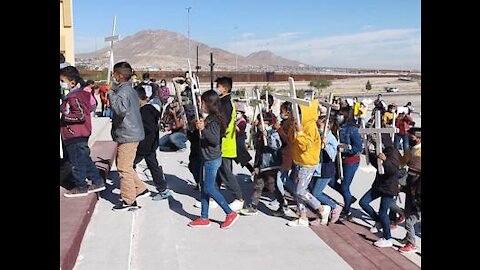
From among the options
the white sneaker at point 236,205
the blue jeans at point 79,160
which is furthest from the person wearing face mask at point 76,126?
the white sneaker at point 236,205

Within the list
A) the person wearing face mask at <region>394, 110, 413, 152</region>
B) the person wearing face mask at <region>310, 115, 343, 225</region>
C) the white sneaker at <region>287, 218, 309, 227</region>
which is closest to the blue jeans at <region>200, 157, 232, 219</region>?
the white sneaker at <region>287, 218, 309, 227</region>

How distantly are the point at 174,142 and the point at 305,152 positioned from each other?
230 inches

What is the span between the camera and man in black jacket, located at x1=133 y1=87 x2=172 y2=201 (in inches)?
262

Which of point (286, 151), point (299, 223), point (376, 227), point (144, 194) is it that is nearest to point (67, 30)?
point (144, 194)

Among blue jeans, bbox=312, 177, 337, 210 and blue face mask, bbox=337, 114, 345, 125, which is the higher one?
blue face mask, bbox=337, 114, 345, 125

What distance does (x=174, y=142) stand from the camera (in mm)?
11328

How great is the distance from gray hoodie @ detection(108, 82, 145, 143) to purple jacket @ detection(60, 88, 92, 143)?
30cm

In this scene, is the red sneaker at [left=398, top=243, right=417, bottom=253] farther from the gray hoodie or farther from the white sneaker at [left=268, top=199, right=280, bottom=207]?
the gray hoodie

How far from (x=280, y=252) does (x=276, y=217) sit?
126 cm

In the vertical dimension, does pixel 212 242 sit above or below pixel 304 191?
below

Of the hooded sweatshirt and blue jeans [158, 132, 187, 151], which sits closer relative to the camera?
the hooded sweatshirt

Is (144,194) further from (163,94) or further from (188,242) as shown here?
(163,94)
